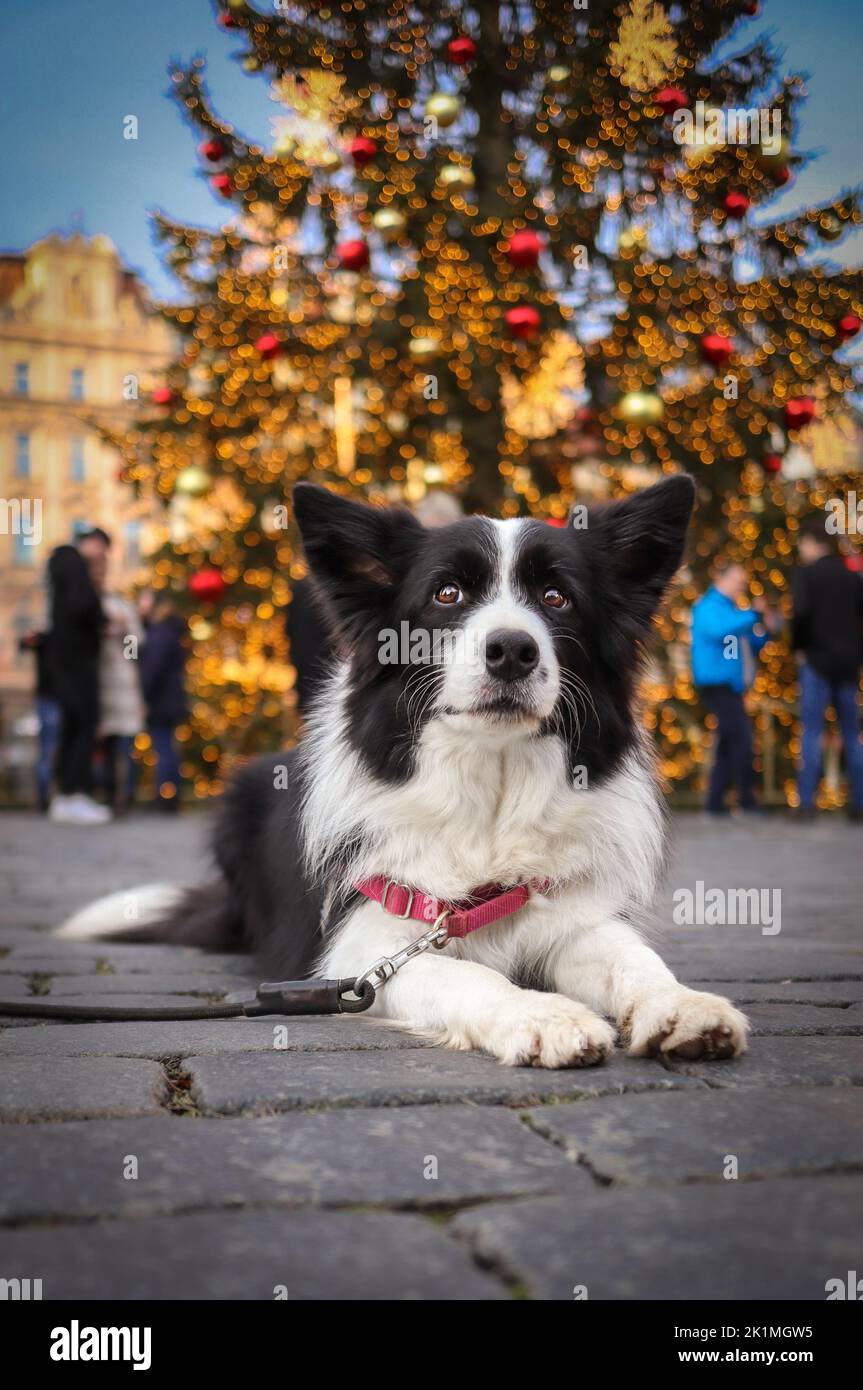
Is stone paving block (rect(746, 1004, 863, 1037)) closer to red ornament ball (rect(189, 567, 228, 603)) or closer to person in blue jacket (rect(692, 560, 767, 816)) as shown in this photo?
person in blue jacket (rect(692, 560, 767, 816))

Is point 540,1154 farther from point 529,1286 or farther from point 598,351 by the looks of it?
point 598,351

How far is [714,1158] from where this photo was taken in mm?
1842

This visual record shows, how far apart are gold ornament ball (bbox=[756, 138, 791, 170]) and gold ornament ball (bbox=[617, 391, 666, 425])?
1938 mm

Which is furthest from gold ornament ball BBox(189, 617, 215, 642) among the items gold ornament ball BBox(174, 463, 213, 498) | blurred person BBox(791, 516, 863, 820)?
blurred person BBox(791, 516, 863, 820)

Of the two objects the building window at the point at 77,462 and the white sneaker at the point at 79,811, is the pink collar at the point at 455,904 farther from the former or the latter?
the building window at the point at 77,462

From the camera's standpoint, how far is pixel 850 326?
10656 millimetres

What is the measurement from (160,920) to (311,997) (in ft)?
6.90

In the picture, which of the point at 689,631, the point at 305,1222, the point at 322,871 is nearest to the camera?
the point at 305,1222

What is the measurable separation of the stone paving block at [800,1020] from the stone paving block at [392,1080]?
1.67ft

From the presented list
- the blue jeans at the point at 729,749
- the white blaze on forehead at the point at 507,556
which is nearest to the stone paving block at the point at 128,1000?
the white blaze on forehead at the point at 507,556

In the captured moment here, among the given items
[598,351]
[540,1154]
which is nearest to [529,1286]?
[540,1154]

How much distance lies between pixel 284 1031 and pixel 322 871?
73 cm

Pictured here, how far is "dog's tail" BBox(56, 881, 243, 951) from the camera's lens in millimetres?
4750

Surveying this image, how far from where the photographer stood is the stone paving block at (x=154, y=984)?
3.69 m
